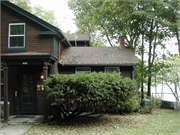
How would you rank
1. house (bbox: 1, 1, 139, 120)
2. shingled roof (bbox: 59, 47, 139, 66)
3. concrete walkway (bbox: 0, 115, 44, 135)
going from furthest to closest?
shingled roof (bbox: 59, 47, 139, 66), house (bbox: 1, 1, 139, 120), concrete walkway (bbox: 0, 115, 44, 135)

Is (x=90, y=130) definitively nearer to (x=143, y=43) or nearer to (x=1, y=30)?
(x=1, y=30)

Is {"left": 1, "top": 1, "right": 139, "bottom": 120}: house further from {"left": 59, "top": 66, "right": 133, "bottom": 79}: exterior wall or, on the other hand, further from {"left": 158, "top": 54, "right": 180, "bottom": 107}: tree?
{"left": 158, "top": 54, "right": 180, "bottom": 107}: tree

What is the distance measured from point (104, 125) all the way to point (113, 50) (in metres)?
6.72

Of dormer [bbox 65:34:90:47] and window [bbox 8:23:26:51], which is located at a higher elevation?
dormer [bbox 65:34:90:47]

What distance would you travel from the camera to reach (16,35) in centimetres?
924

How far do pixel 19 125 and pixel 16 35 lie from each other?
15.7 feet

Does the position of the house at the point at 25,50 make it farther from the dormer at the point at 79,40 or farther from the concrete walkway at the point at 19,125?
the dormer at the point at 79,40

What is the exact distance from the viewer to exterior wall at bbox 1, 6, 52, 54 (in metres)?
9.21

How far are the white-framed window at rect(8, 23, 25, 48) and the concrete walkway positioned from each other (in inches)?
152

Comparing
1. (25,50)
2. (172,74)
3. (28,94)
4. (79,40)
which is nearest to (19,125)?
(28,94)

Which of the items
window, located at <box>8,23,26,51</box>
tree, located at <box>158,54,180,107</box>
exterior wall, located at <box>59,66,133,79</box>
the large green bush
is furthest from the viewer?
tree, located at <box>158,54,180,107</box>

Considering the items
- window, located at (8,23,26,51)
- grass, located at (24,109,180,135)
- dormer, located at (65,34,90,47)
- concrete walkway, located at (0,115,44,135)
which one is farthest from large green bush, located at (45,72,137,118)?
dormer, located at (65,34,90,47)

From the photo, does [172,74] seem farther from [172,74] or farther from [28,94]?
[28,94]

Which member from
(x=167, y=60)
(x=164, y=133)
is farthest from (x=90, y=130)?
(x=167, y=60)
